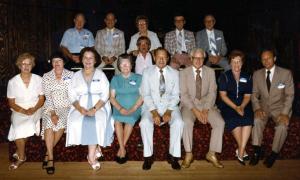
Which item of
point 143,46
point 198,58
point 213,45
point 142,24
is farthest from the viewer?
point 213,45

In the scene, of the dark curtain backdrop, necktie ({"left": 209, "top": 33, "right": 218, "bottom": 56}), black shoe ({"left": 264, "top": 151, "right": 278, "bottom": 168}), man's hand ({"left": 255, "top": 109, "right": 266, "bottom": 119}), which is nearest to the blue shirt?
the dark curtain backdrop

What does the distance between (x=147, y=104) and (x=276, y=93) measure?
5.38 feet

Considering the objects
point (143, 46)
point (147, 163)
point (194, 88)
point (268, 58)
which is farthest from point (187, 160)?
point (143, 46)

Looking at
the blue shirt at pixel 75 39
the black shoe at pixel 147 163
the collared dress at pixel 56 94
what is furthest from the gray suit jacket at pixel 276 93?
the blue shirt at pixel 75 39

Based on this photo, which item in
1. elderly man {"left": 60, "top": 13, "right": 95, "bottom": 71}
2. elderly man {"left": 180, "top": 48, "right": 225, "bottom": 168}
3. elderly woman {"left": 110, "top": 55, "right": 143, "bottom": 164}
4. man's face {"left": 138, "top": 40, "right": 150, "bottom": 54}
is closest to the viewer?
elderly man {"left": 180, "top": 48, "right": 225, "bottom": 168}

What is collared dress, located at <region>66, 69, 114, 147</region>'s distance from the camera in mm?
4031

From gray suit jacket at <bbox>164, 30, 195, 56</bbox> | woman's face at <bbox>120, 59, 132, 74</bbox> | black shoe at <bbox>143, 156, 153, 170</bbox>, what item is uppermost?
gray suit jacket at <bbox>164, 30, 195, 56</bbox>

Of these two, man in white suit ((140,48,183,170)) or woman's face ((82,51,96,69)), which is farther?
woman's face ((82,51,96,69))

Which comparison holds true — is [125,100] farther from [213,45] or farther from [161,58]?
[213,45]

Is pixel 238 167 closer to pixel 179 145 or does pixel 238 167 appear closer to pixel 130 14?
pixel 179 145

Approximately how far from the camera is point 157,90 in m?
4.40

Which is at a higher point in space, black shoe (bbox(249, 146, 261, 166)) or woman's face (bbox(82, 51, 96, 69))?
woman's face (bbox(82, 51, 96, 69))

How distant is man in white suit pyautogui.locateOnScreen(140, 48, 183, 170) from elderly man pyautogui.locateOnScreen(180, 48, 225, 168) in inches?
4.0

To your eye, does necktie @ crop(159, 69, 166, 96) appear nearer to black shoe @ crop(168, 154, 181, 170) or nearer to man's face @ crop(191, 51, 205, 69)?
man's face @ crop(191, 51, 205, 69)
